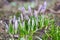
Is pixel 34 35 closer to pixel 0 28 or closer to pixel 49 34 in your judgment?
pixel 49 34

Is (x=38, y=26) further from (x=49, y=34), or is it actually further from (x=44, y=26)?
(x=49, y=34)

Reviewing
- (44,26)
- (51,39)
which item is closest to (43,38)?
(51,39)

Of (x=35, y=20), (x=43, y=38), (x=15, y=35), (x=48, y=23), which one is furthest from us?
(x=48, y=23)

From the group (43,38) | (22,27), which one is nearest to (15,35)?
(22,27)

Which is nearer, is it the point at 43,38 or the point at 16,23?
the point at 43,38

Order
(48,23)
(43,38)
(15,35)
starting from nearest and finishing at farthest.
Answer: (43,38) < (15,35) < (48,23)

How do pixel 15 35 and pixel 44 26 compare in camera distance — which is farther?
pixel 44 26

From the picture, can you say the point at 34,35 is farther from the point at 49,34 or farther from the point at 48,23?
the point at 48,23

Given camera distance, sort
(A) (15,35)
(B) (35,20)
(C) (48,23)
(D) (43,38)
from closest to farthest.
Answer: (D) (43,38)
(A) (15,35)
(B) (35,20)
(C) (48,23)
